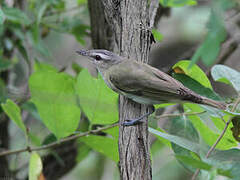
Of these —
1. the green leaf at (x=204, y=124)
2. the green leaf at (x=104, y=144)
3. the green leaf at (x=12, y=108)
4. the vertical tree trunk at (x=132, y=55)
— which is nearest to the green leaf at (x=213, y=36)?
the vertical tree trunk at (x=132, y=55)

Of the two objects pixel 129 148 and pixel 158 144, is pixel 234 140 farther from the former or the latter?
pixel 158 144

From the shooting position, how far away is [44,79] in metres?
1.47

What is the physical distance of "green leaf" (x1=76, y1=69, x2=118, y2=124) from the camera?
145 centimetres

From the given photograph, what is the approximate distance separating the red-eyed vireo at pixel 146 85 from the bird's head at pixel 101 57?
42 mm

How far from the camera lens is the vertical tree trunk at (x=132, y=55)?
1010mm

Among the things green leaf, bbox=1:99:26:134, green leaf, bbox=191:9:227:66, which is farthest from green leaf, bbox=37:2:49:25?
green leaf, bbox=191:9:227:66

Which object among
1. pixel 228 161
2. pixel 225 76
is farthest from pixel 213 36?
pixel 225 76

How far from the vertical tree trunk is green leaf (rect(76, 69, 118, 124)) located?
0.63 feet

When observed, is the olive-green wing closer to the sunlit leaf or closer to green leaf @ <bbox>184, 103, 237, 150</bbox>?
green leaf @ <bbox>184, 103, 237, 150</bbox>

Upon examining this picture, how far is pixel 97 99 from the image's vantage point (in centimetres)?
144

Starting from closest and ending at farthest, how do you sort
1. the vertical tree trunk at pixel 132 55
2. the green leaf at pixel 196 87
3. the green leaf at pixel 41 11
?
the vertical tree trunk at pixel 132 55 → the green leaf at pixel 196 87 → the green leaf at pixel 41 11

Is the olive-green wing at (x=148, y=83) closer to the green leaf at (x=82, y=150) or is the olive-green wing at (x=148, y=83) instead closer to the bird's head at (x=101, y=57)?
the bird's head at (x=101, y=57)

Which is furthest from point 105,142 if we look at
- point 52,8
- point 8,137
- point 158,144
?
point 52,8

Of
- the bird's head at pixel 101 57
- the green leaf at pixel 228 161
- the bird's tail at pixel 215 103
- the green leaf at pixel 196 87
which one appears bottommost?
the green leaf at pixel 228 161
